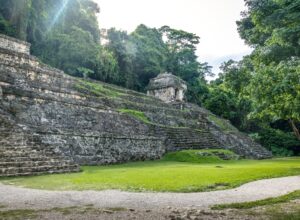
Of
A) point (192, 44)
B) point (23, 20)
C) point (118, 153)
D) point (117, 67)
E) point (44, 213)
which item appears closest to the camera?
point (44, 213)

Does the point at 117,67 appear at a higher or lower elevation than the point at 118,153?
higher

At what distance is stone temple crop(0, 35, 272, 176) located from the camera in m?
10.6

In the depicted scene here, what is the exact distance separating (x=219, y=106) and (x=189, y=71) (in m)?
13.4

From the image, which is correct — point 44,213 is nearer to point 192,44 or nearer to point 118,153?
point 118,153

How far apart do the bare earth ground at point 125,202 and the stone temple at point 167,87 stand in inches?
→ 1136

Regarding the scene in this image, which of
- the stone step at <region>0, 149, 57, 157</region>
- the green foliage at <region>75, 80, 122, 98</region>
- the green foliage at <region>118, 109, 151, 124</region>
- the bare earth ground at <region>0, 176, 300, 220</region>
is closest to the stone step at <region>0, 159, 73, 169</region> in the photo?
the stone step at <region>0, 149, 57, 157</region>

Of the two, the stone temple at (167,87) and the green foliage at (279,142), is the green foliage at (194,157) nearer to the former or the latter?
the green foliage at (279,142)

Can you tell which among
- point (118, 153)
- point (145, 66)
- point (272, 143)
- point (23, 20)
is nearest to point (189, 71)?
point (145, 66)

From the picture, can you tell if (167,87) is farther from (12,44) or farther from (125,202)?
(125,202)

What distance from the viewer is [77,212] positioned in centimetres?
536

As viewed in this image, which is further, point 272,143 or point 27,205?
point 272,143

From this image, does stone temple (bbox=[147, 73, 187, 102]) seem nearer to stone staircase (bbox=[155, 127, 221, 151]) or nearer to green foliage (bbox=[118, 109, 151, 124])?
stone staircase (bbox=[155, 127, 221, 151])

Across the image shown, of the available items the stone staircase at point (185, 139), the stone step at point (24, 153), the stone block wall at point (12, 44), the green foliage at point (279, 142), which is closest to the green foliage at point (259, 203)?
the stone step at point (24, 153)

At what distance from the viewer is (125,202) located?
6.28 meters
